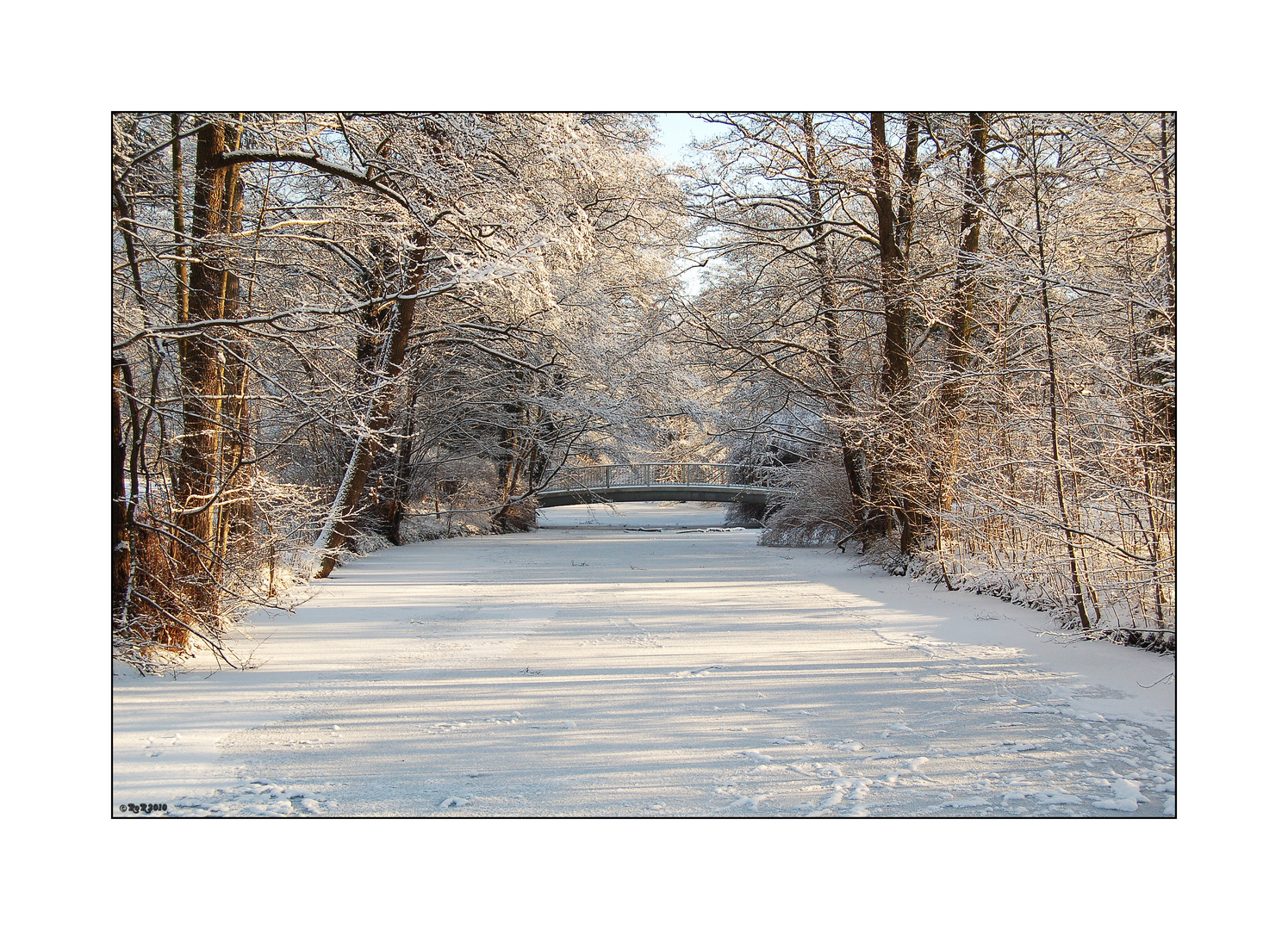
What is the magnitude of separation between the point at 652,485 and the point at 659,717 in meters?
15.1

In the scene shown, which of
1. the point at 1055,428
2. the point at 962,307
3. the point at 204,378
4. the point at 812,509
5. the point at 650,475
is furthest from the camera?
the point at 650,475

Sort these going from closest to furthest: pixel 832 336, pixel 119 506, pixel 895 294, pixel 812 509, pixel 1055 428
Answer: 1. pixel 119 506
2. pixel 1055 428
3. pixel 895 294
4. pixel 832 336
5. pixel 812 509

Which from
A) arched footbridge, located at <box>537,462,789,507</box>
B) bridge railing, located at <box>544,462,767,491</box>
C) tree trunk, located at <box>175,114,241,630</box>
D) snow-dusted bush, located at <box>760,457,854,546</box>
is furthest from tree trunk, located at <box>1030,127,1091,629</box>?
arched footbridge, located at <box>537,462,789,507</box>

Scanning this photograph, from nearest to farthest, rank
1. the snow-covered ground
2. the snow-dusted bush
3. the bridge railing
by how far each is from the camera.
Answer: the snow-covered ground
the snow-dusted bush
the bridge railing

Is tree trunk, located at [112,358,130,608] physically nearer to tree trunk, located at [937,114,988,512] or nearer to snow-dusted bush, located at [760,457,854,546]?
tree trunk, located at [937,114,988,512]

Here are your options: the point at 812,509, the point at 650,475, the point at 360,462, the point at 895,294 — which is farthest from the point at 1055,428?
the point at 650,475

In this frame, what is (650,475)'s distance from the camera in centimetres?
1892

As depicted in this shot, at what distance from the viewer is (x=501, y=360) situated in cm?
1405

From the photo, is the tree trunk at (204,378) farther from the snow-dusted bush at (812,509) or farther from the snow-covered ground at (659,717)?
the snow-dusted bush at (812,509)

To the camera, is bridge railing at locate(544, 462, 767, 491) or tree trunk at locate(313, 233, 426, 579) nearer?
tree trunk at locate(313, 233, 426, 579)

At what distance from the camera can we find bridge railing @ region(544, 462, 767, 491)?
17.3m

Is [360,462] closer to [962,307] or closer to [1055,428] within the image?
[962,307]

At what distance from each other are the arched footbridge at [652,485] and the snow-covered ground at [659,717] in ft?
34.2

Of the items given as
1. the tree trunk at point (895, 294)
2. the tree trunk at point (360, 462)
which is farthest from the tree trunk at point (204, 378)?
the tree trunk at point (895, 294)
